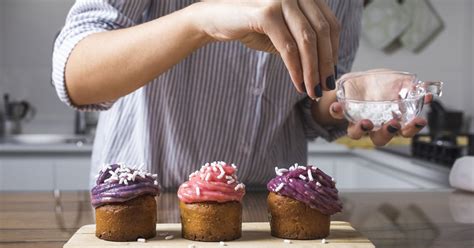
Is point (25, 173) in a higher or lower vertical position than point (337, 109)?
lower

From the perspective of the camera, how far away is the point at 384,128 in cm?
123

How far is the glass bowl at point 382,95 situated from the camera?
3.79ft

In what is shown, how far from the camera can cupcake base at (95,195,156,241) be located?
3.23 feet

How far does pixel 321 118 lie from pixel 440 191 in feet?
1.03

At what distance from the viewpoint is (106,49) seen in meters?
1.12

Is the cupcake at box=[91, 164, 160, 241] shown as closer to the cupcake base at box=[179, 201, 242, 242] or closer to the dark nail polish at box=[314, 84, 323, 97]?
the cupcake base at box=[179, 201, 242, 242]

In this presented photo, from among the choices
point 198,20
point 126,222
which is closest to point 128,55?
point 198,20

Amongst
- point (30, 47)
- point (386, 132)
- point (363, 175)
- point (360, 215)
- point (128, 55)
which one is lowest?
point (363, 175)

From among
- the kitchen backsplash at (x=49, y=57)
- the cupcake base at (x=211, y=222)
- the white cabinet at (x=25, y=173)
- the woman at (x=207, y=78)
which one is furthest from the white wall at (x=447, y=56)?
the cupcake base at (x=211, y=222)

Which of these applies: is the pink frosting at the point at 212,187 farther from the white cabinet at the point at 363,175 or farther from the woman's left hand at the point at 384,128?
the white cabinet at the point at 363,175

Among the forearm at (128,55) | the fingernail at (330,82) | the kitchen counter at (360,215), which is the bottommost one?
the kitchen counter at (360,215)

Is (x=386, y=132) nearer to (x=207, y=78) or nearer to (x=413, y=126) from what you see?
(x=413, y=126)

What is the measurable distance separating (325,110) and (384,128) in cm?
27

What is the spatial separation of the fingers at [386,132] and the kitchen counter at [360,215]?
0.13 meters
